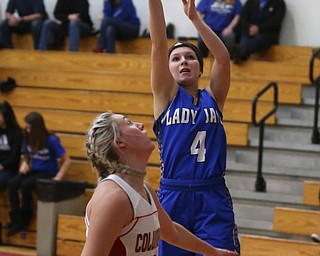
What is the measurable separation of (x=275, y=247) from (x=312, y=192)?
36.4 inches

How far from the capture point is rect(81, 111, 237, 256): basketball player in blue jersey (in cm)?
290

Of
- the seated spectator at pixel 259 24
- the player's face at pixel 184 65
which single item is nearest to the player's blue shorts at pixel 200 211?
the player's face at pixel 184 65

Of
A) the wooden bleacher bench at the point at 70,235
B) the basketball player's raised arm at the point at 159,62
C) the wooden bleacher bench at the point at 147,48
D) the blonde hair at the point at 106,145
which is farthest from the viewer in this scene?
the wooden bleacher bench at the point at 147,48

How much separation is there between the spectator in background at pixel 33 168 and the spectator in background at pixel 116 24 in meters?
2.27

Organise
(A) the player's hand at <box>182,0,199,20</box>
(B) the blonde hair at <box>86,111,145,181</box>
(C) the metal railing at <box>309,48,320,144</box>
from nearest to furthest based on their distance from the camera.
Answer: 1. (B) the blonde hair at <box>86,111,145,181</box>
2. (A) the player's hand at <box>182,0,199,20</box>
3. (C) the metal railing at <box>309,48,320,144</box>

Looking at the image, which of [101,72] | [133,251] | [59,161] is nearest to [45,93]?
[101,72]

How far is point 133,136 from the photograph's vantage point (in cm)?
305

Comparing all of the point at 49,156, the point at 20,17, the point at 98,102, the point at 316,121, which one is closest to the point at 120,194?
the point at 316,121

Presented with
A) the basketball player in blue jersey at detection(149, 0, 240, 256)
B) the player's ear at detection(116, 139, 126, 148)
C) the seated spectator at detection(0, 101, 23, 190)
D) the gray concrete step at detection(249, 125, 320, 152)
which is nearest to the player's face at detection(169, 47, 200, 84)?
the basketball player in blue jersey at detection(149, 0, 240, 256)

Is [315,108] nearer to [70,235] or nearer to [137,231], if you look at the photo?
[70,235]

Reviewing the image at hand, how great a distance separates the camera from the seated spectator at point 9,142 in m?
8.43

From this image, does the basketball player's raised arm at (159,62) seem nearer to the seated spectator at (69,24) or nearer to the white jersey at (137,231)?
the white jersey at (137,231)

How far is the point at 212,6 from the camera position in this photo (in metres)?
9.68

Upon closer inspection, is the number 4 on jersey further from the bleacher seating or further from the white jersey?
the bleacher seating
